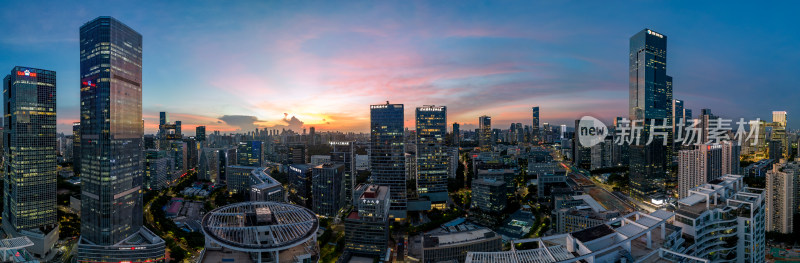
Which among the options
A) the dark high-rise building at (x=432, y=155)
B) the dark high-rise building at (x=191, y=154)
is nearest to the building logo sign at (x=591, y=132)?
the dark high-rise building at (x=432, y=155)

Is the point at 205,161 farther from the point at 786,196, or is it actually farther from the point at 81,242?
the point at 786,196

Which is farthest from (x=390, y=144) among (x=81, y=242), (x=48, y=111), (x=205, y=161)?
(x=205, y=161)

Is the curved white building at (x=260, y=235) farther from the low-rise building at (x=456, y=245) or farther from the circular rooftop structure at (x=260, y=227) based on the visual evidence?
the low-rise building at (x=456, y=245)

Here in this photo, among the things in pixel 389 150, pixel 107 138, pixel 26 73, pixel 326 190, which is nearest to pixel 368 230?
pixel 326 190

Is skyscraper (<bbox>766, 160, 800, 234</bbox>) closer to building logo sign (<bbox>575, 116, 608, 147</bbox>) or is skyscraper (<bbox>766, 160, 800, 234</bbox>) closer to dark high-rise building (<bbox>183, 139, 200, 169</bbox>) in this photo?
building logo sign (<bbox>575, 116, 608, 147</bbox>)

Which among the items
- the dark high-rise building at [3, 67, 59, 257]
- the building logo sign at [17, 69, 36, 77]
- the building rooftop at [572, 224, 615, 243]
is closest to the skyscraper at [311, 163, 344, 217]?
the dark high-rise building at [3, 67, 59, 257]
